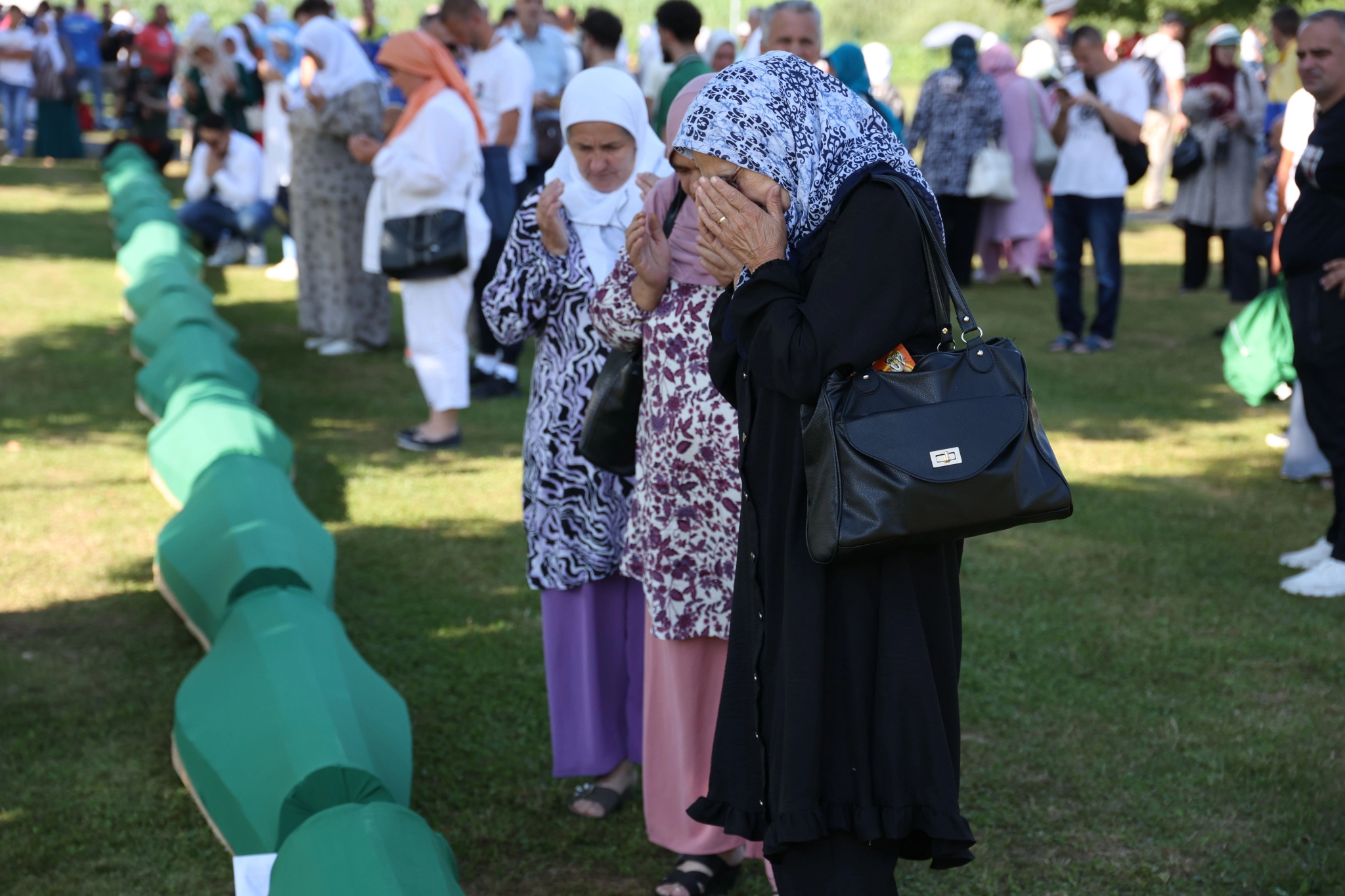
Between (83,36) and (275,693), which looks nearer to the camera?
(275,693)

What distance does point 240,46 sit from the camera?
55.3ft

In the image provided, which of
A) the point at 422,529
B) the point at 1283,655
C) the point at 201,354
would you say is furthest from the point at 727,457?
the point at 201,354

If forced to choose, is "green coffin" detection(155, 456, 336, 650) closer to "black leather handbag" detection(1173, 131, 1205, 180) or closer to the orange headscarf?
the orange headscarf

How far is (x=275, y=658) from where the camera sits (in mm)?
3570

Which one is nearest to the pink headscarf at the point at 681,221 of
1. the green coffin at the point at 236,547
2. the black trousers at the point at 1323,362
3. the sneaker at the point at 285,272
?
the green coffin at the point at 236,547

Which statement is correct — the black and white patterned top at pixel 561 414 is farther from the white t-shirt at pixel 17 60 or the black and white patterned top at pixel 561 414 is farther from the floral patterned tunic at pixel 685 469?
the white t-shirt at pixel 17 60

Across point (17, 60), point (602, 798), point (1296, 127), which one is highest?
point (17, 60)

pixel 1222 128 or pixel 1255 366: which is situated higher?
pixel 1222 128

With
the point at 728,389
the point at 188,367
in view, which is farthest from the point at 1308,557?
the point at 188,367

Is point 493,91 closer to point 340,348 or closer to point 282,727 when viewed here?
point 340,348

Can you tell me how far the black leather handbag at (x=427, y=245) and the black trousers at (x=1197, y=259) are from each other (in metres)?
7.61

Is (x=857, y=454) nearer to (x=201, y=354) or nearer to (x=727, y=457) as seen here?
(x=727, y=457)

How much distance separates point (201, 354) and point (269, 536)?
2.98 meters

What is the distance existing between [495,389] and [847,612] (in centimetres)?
641
